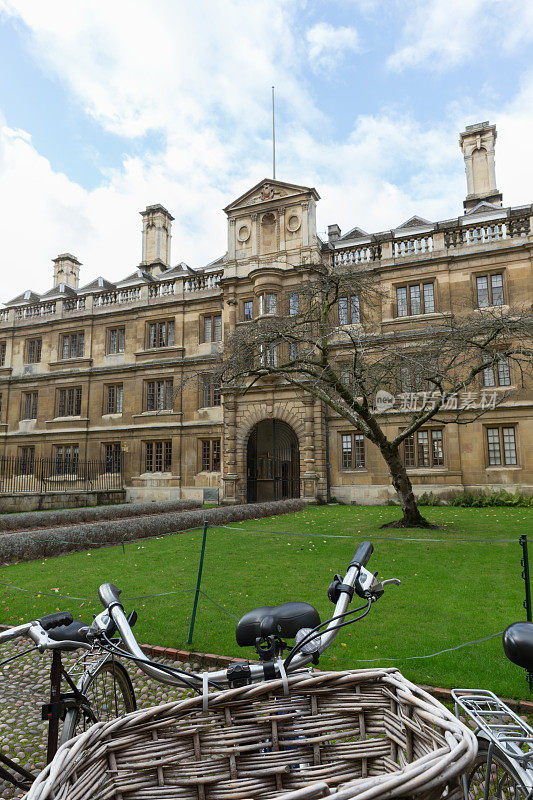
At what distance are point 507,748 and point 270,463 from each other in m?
26.4

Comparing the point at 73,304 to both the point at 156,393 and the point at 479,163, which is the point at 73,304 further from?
the point at 479,163

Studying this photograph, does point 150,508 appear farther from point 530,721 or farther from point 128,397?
point 530,721

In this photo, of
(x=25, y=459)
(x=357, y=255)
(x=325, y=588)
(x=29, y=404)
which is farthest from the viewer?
(x=29, y=404)

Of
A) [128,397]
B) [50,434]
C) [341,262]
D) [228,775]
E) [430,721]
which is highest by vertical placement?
[341,262]

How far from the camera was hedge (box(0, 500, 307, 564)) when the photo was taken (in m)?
11.4

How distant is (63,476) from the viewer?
95.7ft

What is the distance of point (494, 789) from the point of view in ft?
7.28

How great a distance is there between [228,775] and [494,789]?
1.31 metres

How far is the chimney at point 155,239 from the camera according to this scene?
33719mm

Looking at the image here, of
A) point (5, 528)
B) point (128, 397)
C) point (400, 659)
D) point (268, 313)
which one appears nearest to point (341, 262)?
point (268, 313)

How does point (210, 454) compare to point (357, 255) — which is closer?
point (357, 255)

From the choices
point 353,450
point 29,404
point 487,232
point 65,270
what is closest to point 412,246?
point 487,232

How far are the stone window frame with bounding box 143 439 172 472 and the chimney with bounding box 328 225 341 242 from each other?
48.8 ft

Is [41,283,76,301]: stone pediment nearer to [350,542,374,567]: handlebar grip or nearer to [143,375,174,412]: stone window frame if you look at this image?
[143,375,174,412]: stone window frame
